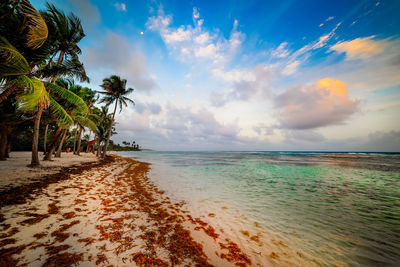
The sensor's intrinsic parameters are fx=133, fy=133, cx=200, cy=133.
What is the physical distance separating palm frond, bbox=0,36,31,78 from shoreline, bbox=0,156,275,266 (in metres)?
4.60

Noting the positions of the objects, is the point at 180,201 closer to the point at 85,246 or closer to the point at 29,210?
the point at 85,246

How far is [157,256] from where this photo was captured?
107 inches

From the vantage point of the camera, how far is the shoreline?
98.0 inches

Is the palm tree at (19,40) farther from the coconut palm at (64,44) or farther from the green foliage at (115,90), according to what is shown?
the green foliage at (115,90)

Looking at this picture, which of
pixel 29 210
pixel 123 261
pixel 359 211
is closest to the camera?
pixel 123 261

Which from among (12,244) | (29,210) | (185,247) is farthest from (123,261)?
(29,210)

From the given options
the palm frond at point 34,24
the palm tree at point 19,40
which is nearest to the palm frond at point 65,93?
the palm tree at point 19,40

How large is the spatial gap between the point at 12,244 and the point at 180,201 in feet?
15.8

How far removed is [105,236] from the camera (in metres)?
3.17

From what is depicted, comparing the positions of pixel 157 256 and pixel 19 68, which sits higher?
pixel 19 68

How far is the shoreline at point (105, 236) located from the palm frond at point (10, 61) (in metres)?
4.60

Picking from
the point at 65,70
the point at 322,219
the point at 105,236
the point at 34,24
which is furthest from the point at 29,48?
the point at 322,219

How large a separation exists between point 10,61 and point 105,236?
7.10 metres

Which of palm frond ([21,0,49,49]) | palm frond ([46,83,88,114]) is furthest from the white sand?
palm frond ([21,0,49,49])
